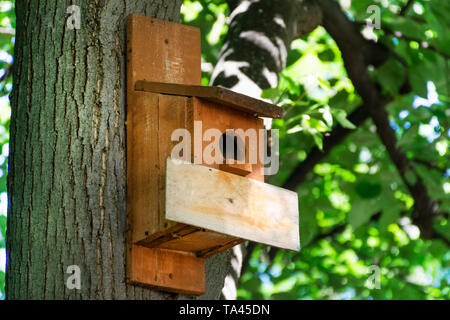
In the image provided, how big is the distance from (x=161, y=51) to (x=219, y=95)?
40cm

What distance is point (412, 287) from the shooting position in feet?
18.6

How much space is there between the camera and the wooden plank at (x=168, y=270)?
244 cm

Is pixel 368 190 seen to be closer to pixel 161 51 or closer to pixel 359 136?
pixel 359 136

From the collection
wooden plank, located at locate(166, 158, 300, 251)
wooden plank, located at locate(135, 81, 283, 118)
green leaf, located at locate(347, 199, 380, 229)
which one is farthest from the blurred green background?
wooden plank, located at locate(166, 158, 300, 251)

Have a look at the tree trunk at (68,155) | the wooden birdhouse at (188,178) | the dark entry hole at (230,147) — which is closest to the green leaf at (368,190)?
the wooden birdhouse at (188,178)

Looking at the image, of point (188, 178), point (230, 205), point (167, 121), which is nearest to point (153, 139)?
point (167, 121)

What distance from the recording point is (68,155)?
8.04ft

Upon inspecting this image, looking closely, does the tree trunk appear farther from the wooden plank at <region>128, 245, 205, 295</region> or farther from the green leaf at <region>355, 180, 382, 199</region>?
the green leaf at <region>355, 180, 382, 199</region>

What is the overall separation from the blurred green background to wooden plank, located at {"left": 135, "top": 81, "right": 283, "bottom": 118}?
0.39 meters
